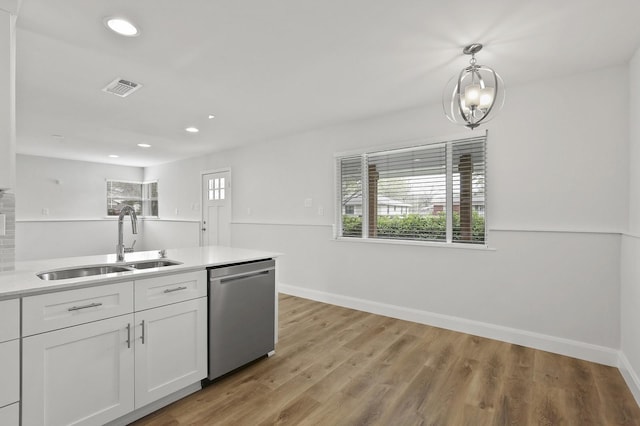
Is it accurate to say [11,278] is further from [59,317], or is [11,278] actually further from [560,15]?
[560,15]

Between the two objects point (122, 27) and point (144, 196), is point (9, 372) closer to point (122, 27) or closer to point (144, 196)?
point (122, 27)

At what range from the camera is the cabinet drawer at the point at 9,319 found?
53.4 inches

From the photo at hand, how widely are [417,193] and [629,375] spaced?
223cm

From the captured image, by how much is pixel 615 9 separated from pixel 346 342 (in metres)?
3.07

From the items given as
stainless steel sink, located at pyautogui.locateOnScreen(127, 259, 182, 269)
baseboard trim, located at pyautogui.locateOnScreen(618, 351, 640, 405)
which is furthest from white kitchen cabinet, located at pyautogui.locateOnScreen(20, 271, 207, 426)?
baseboard trim, located at pyautogui.locateOnScreen(618, 351, 640, 405)

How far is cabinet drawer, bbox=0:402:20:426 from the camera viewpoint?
1351 millimetres

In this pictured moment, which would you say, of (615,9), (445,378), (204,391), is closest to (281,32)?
(615,9)

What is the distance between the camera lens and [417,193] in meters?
3.59

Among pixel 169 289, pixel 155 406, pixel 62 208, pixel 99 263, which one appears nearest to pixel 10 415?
pixel 155 406

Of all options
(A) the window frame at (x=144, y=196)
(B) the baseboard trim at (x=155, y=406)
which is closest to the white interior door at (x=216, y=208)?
(A) the window frame at (x=144, y=196)

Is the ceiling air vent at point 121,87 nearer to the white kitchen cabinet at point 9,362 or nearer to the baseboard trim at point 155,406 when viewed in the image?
the white kitchen cabinet at point 9,362

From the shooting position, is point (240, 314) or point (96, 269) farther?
point (240, 314)

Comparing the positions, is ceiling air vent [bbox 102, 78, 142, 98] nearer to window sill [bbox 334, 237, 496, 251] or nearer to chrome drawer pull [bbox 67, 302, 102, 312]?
chrome drawer pull [bbox 67, 302, 102, 312]

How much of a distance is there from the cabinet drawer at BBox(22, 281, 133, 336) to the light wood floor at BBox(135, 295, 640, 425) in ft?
2.35
